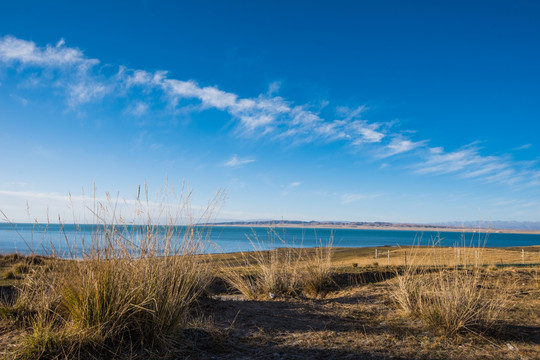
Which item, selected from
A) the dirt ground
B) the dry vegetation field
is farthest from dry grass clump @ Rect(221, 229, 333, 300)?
the dry vegetation field

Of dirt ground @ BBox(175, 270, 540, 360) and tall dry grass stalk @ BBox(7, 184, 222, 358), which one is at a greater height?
tall dry grass stalk @ BBox(7, 184, 222, 358)

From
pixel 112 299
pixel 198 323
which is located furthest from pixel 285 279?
pixel 112 299

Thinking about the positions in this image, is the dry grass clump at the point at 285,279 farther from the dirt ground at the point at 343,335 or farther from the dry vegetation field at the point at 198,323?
the dry vegetation field at the point at 198,323

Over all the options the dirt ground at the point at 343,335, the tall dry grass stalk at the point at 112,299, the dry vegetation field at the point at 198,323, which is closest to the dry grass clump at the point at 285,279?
the dirt ground at the point at 343,335

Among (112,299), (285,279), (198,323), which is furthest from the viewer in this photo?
(285,279)

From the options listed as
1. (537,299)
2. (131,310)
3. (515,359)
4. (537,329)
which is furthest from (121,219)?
(537,299)

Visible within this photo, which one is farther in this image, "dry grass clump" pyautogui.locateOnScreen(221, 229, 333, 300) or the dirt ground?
"dry grass clump" pyautogui.locateOnScreen(221, 229, 333, 300)

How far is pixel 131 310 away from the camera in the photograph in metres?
3.10

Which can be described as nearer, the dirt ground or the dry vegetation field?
the dry vegetation field

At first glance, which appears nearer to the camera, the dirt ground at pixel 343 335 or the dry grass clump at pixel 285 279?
the dirt ground at pixel 343 335

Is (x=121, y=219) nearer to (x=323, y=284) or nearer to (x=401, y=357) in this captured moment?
(x=401, y=357)

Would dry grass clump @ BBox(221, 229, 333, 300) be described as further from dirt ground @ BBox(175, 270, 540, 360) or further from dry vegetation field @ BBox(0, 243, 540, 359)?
dry vegetation field @ BBox(0, 243, 540, 359)

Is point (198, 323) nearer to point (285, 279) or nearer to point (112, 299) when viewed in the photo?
point (112, 299)

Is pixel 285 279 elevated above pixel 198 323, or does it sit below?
below
